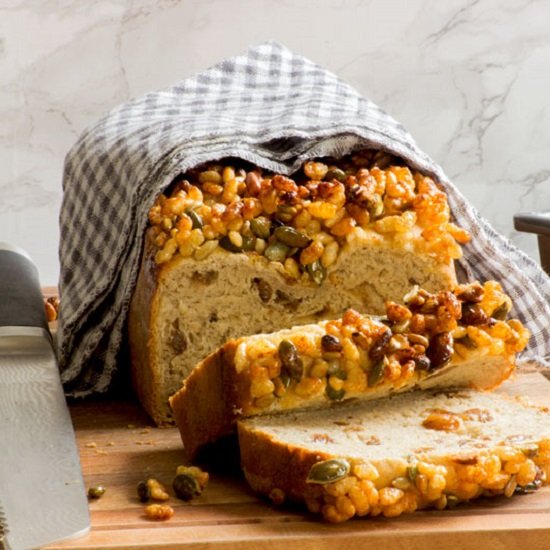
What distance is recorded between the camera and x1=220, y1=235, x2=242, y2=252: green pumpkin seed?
3.09 m

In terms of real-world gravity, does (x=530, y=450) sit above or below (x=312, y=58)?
below

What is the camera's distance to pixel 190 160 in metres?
3.24

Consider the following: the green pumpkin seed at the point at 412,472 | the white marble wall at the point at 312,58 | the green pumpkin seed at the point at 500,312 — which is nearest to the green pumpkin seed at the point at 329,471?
the green pumpkin seed at the point at 412,472

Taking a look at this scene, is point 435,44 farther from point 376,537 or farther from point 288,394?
point 376,537

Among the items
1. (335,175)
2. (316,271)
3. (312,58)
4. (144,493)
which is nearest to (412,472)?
(144,493)

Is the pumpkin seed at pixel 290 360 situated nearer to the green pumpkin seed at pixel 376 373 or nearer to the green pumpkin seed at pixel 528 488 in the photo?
the green pumpkin seed at pixel 376 373

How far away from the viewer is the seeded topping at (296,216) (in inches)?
122

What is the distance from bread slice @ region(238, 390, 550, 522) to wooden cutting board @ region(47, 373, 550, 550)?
31 mm

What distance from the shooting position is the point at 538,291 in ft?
12.1

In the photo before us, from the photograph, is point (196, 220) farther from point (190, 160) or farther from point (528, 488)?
point (528, 488)

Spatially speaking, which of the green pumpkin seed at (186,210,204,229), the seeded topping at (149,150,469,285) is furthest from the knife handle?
the green pumpkin seed at (186,210,204,229)

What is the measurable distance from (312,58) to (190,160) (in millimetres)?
2879

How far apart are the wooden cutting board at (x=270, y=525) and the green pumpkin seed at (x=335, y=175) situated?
3.10 feet

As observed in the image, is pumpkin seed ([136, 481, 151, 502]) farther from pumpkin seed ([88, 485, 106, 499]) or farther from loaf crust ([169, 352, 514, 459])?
loaf crust ([169, 352, 514, 459])
